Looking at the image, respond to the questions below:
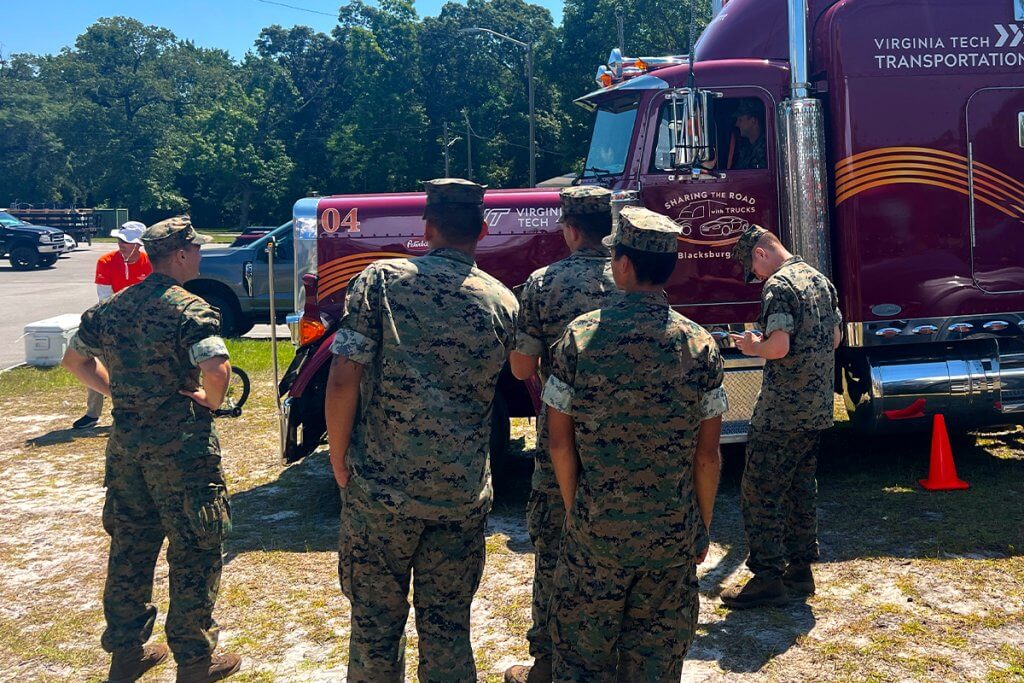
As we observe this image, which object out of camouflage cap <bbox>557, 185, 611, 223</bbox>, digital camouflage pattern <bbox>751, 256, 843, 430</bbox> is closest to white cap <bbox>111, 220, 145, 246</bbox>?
camouflage cap <bbox>557, 185, 611, 223</bbox>

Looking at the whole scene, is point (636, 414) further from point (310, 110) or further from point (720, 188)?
point (310, 110)

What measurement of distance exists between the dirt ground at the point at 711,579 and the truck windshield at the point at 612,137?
7.80ft

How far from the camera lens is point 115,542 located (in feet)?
13.5

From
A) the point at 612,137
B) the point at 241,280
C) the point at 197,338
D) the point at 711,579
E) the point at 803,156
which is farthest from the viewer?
the point at 241,280

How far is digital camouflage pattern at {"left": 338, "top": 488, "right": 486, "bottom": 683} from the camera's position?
3211mm

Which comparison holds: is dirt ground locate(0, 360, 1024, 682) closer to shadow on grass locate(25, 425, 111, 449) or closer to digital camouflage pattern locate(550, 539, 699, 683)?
shadow on grass locate(25, 425, 111, 449)

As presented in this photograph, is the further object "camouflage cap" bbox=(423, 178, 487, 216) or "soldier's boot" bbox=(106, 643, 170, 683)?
"soldier's boot" bbox=(106, 643, 170, 683)

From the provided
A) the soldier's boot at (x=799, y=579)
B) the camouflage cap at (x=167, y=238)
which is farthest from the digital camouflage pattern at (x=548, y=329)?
the soldier's boot at (x=799, y=579)

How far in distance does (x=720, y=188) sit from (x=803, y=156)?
59 centimetres

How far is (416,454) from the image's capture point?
10.5ft

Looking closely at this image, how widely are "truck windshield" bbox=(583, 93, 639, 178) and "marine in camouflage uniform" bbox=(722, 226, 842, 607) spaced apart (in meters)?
1.99

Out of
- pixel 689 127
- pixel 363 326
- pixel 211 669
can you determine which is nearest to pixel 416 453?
pixel 363 326

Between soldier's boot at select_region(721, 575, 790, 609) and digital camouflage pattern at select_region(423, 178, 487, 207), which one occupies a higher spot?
digital camouflage pattern at select_region(423, 178, 487, 207)

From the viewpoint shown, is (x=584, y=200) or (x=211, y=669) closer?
(x=584, y=200)
